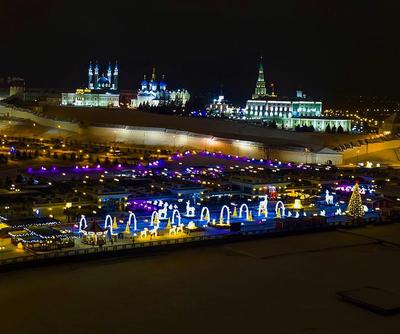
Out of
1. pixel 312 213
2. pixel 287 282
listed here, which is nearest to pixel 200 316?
pixel 287 282

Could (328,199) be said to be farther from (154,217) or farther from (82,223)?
(82,223)

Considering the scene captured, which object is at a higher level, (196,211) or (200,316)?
(196,211)

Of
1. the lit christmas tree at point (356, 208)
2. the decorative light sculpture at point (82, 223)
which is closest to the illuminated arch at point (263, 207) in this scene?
the lit christmas tree at point (356, 208)

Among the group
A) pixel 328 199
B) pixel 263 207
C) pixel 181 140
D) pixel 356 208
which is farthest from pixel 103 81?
pixel 356 208

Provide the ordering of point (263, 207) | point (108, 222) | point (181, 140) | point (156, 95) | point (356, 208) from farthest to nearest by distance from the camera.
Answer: point (156, 95)
point (181, 140)
point (263, 207)
point (356, 208)
point (108, 222)

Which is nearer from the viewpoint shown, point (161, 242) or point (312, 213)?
point (161, 242)

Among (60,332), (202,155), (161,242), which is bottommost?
(60,332)

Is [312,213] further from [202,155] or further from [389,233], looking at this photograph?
[202,155]

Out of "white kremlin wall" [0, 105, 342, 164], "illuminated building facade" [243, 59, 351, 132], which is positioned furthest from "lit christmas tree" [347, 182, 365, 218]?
"illuminated building facade" [243, 59, 351, 132]

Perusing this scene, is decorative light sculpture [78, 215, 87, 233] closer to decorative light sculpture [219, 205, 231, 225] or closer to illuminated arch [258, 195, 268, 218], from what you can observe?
decorative light sculpture [219, 205, 231, 225]
